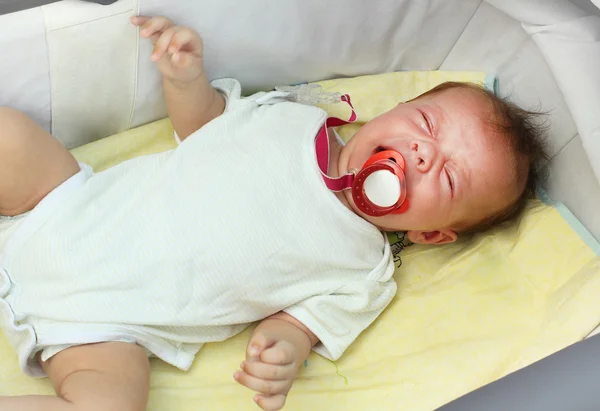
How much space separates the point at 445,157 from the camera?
3.14ft

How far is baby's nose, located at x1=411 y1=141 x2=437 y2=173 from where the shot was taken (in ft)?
3.09

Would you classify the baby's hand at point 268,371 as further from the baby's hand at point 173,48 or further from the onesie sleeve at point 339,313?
the baby's hand at point 173,48

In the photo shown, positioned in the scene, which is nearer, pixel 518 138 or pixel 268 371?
pixel 268 371

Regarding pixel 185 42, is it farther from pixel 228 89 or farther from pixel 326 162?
pixel 326 162

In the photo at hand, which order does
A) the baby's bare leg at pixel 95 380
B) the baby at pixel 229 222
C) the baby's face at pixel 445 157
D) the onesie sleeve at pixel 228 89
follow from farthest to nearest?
the onesie sleeve at pixel 228 89, the baby's face at pixel 445 157, the baby at pixel 229 222, the baby's bare leg at pixel 95 380

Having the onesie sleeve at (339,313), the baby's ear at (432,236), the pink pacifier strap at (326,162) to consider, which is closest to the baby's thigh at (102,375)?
the onesie sleeve at (339,313)

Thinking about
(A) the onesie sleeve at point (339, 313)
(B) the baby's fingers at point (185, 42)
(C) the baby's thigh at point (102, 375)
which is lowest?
(C) the baby's thigh at point (102, 375)

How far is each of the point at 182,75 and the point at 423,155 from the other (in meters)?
0.39


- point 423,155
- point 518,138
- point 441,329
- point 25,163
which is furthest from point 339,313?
point 25,163

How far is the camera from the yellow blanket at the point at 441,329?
90 centimetres

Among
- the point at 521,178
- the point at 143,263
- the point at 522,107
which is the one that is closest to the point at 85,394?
the point at 143,263

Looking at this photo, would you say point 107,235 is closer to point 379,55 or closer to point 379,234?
point 379,234

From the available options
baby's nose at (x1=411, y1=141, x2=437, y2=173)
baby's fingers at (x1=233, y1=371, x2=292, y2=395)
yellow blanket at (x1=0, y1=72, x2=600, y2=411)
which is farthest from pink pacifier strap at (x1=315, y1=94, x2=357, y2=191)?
baby's fingers at (x1=233, y1=371, x2=292, y2=395)

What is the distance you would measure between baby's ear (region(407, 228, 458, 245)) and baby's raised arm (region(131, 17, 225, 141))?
393 millimetres
